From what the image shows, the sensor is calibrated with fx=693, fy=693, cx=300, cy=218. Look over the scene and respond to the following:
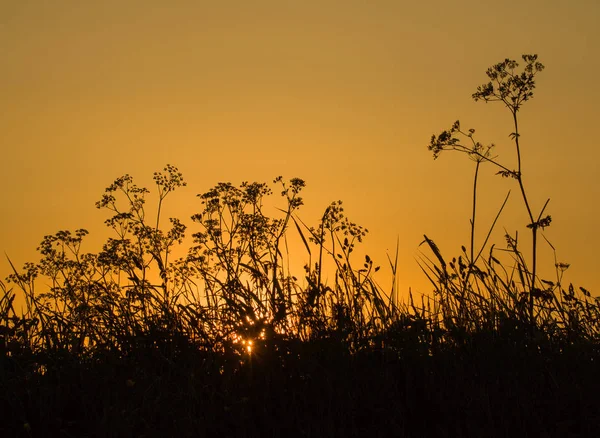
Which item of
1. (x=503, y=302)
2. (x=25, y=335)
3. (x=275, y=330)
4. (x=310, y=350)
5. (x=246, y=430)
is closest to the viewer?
(x=246, y=430)

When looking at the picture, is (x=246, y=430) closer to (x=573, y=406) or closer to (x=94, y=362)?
(x=94, y=362)

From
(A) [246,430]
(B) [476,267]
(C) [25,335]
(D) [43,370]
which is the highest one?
(B) [476,267]

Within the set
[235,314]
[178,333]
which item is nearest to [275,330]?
[235,314]

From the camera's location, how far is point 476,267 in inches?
262

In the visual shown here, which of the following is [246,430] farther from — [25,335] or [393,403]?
[25,335]

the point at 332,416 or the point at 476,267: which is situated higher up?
the point at 476,267

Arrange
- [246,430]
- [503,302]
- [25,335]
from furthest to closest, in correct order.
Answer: [503,302], [25,335], [246,430]

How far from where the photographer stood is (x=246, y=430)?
4.11 metres

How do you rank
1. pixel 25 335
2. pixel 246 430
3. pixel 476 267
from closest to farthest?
pixel 246 430 → pixel 25 335 → pixel 476 267

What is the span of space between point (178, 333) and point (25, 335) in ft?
4.21

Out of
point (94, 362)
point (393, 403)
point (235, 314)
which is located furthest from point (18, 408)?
point (393, 403)

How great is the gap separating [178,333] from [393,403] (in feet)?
6.71

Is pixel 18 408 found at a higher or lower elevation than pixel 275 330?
lower

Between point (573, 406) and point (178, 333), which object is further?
point (178, 333)
